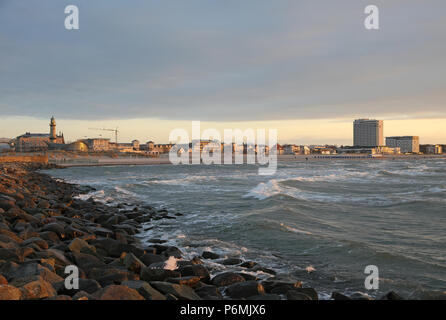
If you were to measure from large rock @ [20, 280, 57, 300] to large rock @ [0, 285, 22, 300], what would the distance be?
0.09 meters

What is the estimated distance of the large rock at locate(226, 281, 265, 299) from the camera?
5134 millimetres

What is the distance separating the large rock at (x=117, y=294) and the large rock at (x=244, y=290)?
1.75 m

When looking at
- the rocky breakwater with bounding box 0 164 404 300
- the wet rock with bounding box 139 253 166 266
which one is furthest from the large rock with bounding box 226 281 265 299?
the wet rock with bounding box 139 253 166 266

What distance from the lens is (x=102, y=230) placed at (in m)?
8.68

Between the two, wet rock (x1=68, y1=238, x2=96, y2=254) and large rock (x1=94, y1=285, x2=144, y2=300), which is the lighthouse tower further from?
large rock (x1=94, y1=285, x2=144, y2=300)

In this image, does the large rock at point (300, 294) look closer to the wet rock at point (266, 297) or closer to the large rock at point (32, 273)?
the wet rock at point (266, 297)

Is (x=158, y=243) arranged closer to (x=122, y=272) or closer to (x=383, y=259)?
(x=122, y=272)

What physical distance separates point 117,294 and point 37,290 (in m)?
0.94

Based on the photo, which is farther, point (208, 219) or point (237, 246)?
point (208, 219)

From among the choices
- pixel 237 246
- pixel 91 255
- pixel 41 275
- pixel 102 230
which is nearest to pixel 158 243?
pixel 102 230

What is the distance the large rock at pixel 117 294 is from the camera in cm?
380

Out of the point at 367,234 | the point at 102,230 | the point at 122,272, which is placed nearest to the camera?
the point at 122,272

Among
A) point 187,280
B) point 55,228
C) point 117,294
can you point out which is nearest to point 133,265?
point 187,280
